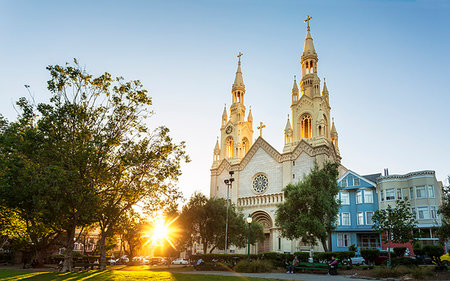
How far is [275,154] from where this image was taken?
55.7 meters

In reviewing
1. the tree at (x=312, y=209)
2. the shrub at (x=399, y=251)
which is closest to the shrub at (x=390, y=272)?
the tree at (x=312, y=209)

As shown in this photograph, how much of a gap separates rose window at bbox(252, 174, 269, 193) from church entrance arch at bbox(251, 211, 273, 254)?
400cm


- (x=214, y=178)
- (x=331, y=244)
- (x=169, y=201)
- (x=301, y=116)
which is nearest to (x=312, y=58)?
(x=301, y=116)

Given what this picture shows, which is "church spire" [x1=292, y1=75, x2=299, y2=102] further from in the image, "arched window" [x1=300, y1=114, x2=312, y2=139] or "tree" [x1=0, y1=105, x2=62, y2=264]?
"tree" [x1=0, y1=105, x2=62, y2=264]

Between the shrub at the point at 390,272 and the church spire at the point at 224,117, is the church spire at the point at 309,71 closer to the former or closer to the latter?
the church spire at the point at 224,117

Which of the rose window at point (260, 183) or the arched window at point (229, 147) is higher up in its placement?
the arched window at point (229, 147)

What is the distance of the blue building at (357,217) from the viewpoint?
139ft

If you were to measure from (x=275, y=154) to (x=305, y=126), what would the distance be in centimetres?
742

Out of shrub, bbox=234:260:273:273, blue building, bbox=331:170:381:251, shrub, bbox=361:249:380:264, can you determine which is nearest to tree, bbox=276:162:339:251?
shrub, bbox=361:249:380:264

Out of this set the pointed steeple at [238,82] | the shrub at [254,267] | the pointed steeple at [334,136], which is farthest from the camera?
the pointed steeple at [238,82]

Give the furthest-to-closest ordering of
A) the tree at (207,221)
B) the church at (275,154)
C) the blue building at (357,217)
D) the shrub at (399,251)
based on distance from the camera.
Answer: the church at (275,154) → the blue building at (357,217) → the tree at (207,221) → the shrub at (399,251)

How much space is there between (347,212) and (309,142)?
43.9ft

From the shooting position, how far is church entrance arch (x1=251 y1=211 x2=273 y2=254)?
5192 cm

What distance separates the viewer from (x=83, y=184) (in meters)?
22.3
